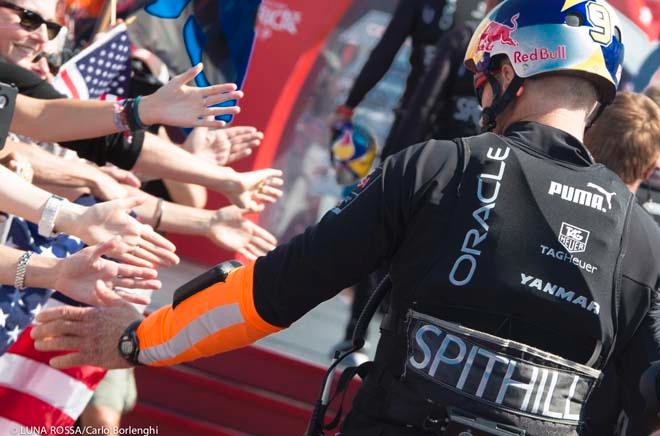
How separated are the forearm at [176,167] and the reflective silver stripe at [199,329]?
1260mm

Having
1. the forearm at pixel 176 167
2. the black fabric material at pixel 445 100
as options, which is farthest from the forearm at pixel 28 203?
the black fabric material at pixel 445 100

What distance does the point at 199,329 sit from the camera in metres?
2.20

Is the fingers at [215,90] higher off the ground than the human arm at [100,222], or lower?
higher

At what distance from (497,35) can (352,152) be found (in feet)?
9.86

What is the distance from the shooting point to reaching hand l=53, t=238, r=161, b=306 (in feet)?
8.12

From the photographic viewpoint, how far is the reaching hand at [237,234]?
351cm

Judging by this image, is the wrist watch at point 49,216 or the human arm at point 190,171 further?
the human arm at point 190,171

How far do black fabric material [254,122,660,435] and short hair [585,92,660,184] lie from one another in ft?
2.72

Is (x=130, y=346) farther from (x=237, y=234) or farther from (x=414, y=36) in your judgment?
(x=414, y=36)

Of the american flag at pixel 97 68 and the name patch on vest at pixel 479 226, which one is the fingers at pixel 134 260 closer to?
the name patch on vest at pixel 479 226

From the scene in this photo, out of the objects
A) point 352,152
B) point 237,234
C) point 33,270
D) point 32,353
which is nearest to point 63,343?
point 33,270

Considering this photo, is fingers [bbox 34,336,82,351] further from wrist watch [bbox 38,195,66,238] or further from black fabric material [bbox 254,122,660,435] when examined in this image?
black fabric material [bbox 254,122,660,435]

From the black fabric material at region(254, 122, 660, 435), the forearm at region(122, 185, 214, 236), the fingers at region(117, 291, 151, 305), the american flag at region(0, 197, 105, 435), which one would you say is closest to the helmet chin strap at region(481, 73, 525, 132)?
the black fabric material at region(254, 122, 660, 435)

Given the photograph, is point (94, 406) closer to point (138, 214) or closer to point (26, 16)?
point (138, 214)
